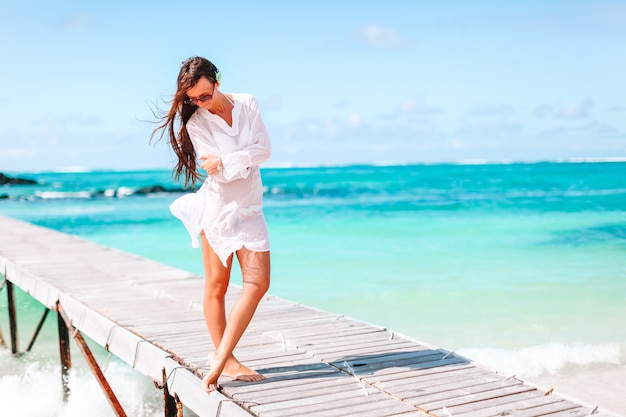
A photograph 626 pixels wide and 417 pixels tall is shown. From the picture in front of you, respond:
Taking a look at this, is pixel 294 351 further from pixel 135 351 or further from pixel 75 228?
pixel 75 228

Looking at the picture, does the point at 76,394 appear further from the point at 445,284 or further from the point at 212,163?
the point at 445,284

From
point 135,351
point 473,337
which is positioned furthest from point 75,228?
point 135,351

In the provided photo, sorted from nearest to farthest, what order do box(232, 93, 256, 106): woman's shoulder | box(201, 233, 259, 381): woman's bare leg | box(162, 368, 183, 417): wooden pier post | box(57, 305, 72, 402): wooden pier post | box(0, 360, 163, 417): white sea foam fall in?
box(232, 93, 256, 106): woman's shoulder < box(201, 233, 259, 381): woman's bare leg < box(162, 368, 183, 417): wooden pier post < box(0, 360, 163, 417): white sea foam < box(57, 305, 72, 402): wooden pier post

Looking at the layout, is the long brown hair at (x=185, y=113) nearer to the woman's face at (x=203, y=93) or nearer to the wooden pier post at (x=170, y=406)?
the woman's face at (x=203, y=93)

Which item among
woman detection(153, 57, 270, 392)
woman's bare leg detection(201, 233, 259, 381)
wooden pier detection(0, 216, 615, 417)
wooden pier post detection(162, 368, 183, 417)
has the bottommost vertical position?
wooden pier post detection(162, 368, 183, 417)

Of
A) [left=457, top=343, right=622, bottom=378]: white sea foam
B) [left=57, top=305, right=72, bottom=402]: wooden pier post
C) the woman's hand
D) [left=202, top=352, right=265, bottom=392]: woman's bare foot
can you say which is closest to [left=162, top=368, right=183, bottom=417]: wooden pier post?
[left=202, top=352, right=265, bottom=392]: woman's bare foot

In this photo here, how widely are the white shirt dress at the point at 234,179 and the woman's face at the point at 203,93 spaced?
0.30 ft

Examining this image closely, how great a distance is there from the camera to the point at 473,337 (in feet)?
29.6

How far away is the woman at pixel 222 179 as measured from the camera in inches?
148

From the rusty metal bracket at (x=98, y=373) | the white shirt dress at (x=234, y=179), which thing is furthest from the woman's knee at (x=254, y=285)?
the rusty metal bracket at (x=98, y=373)

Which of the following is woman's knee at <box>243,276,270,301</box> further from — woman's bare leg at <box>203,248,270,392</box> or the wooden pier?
the wooden pier

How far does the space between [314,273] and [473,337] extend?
547cm

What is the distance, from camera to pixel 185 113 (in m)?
3.85

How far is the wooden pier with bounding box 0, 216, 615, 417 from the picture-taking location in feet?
12.3
